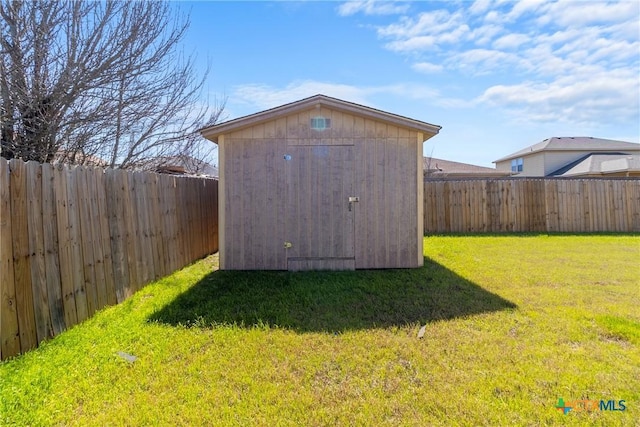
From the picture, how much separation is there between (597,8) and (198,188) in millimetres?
7937

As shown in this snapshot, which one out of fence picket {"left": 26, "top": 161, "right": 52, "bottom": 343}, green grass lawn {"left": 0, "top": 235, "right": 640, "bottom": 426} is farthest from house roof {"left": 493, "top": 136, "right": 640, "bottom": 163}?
fence picket {"left": 26, "top": 161, "right": 52, "bottom": 343}

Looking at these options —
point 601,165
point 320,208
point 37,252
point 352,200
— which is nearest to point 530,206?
point 352,200

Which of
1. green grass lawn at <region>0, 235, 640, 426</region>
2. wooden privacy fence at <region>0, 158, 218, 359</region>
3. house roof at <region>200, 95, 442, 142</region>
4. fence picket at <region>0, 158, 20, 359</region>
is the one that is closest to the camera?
green grass lawn at <region>0, 235, 640, 426</region>

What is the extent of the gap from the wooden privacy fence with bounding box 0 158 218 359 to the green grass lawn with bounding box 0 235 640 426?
245 millimetres

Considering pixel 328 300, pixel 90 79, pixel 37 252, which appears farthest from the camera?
pixel 90 79

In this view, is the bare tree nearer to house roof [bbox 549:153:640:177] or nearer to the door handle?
the door handle

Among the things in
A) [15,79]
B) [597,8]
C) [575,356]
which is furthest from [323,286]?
[597,8]

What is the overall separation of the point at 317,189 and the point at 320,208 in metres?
0.32

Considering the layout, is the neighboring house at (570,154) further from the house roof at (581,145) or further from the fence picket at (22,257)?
the fence picket at (22,257)

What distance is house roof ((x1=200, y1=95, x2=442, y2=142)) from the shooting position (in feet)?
17.5

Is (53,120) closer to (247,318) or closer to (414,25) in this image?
(247,318)

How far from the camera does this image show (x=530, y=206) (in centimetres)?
1031

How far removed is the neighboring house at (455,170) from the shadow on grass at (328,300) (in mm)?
11227

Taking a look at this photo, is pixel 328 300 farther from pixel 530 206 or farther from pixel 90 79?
pixel 530 206
